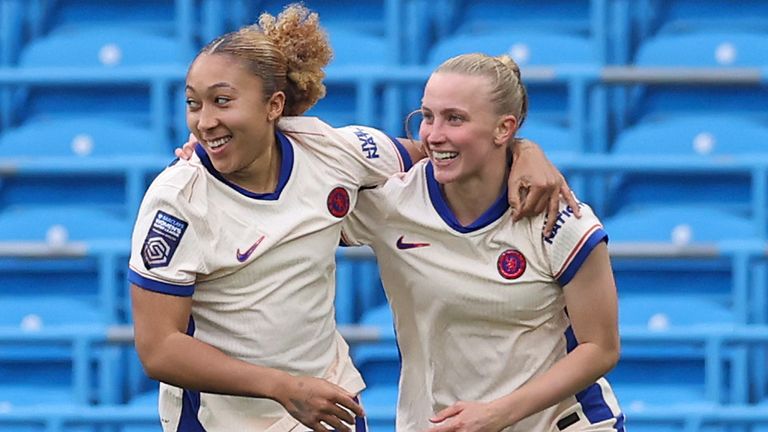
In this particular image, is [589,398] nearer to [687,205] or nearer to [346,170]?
[346,170]

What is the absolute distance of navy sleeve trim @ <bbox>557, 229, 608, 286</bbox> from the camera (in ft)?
10.2

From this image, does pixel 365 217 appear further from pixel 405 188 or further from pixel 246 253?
pixel 246 253

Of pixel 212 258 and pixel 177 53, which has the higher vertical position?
pixel 177 53

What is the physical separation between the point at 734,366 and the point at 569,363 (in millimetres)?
1815

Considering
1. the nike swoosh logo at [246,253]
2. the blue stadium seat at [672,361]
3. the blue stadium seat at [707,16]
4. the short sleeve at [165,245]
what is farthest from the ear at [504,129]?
the blue stadium seat at [707,16]

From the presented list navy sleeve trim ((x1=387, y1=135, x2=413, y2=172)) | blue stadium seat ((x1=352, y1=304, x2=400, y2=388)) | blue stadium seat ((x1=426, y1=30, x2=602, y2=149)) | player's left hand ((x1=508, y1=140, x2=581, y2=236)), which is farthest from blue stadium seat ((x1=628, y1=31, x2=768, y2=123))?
player's left hand ((x1=508, y1=140, x2=581, y2=236))

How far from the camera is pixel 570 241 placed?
3.13m

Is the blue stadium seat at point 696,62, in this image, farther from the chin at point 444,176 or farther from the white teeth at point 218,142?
the white teeth at point 218,142

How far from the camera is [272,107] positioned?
122 inches

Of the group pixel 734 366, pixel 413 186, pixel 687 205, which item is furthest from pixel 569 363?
A: pixel 687 205

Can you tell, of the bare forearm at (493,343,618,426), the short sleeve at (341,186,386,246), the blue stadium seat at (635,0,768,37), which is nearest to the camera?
the bare forearm at (493,343,618,426)

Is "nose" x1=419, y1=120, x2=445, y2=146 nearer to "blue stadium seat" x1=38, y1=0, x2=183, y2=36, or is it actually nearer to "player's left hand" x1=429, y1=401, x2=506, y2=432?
"player's left hand" x1=429, y1=401, x2=506, y2=432

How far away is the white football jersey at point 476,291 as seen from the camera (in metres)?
3.19

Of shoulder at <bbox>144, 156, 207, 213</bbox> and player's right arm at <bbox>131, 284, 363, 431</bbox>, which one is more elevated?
shoulder at <bbox>144, 156, 207, 213</bbox>
